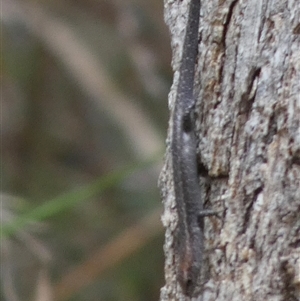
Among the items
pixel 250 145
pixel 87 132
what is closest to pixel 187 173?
pixel 250 145

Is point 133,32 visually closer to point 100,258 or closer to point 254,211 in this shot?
point 100,258

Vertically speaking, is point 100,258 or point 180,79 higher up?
point 100,258

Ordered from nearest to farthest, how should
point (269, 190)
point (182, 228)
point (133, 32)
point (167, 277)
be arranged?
point (269, 190) < point (182, 228) < point (167, 277) < point (133, 32)

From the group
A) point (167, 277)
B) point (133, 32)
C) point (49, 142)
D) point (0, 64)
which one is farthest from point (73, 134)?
point (167, 277)

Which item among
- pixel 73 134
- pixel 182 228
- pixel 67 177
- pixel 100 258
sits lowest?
pixel 182 228

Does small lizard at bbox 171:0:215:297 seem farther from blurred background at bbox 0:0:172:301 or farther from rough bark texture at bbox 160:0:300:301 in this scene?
blurred background at bbox 0:0:172:301

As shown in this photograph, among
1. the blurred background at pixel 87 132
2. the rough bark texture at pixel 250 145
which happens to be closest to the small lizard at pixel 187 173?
the rough bark texture at pixel 250 145

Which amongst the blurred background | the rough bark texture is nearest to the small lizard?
the rough bark texture
